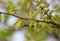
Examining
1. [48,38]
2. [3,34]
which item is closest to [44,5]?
[3,34]

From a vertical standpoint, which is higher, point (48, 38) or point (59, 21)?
point (59, 21)

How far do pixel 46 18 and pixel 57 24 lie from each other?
76 mm

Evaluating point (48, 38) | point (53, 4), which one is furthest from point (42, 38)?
point (53, 4)

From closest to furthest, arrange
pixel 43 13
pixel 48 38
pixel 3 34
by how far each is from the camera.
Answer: pixel 43 13
pixel 3 34
pixel 48 38

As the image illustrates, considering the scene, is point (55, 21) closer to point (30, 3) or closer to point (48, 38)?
point (30, 3)

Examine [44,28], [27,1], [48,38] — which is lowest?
[48,38]

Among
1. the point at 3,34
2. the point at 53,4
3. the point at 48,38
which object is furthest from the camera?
the point at 48,38

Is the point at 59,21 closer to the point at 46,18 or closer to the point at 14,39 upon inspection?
the point at 46,18

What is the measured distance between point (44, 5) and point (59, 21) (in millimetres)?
102

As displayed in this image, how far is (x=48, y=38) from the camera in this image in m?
1.54

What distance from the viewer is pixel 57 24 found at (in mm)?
770

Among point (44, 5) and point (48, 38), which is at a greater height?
point (44, 5)

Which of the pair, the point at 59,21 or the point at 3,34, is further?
the point at 3,34

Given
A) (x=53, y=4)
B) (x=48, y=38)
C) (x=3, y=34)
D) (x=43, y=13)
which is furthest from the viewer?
(x=48, y=38)
